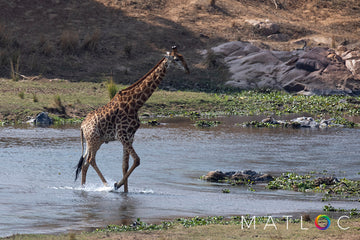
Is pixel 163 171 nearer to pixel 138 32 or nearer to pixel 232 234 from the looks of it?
pixel 232 234

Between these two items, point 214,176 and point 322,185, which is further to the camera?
point 214,176

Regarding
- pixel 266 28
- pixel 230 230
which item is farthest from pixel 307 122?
pixel 266 28

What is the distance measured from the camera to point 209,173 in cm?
1352

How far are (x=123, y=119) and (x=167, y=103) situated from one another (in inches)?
499

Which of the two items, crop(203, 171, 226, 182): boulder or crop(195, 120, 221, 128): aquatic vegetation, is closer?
crop(203, 171, 226, 182): boulder

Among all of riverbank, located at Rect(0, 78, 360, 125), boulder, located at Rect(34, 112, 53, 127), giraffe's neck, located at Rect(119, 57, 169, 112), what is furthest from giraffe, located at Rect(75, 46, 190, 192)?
riverbank, located at Rect(0, 78, 360, 125)

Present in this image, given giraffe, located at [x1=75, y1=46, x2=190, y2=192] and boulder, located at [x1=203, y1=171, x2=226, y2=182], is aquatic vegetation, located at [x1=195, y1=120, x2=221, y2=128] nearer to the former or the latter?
boulder, located at [x1=203, y1=171, x2=226, y2=182]

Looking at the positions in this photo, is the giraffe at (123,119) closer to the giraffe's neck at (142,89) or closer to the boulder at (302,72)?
the giraffe's neck at (142,89)

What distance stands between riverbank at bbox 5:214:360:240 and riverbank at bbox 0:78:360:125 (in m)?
12.9

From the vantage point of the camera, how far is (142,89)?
42.2ft

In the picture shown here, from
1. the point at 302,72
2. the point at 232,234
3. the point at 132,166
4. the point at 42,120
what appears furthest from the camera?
the point at 302,72

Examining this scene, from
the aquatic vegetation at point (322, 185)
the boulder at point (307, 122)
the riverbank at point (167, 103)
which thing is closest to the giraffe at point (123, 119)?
the aquatic vegetation at point (322, 185)

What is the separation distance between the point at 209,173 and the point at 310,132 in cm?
792

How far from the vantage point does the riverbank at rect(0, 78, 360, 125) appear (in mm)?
22641
